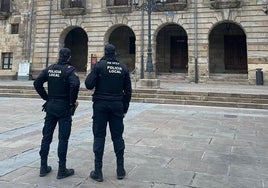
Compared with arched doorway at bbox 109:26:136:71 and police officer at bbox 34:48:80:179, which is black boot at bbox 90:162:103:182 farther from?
arched doorway at bbox 109:26:136:71

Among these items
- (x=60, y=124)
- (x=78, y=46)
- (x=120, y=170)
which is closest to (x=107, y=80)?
(x=60, y=124)

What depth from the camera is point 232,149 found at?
5.66 m

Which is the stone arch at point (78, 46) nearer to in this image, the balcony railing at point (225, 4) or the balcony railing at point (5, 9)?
the balcony railing at point (5, 9)

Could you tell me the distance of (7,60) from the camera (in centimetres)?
2581

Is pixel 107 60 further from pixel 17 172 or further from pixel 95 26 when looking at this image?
pixel 95 26

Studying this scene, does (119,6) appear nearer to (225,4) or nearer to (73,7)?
(73,7)

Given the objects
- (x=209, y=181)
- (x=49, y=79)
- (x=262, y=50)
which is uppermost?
(x=262, y=50)

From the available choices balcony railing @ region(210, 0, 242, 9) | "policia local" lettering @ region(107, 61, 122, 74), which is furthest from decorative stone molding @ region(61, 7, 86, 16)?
"policia local" lettering @ region(107, 61, 122, 74)

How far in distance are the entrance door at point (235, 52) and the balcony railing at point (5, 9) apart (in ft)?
63.9

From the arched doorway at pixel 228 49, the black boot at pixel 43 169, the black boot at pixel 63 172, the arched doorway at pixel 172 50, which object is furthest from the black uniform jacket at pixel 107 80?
the arched doorway at pixel 172 50

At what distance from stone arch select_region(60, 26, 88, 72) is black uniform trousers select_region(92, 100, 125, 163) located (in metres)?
23.3

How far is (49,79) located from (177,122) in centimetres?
515

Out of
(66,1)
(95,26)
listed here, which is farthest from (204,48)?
(66,1)

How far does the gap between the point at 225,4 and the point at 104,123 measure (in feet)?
62.4
